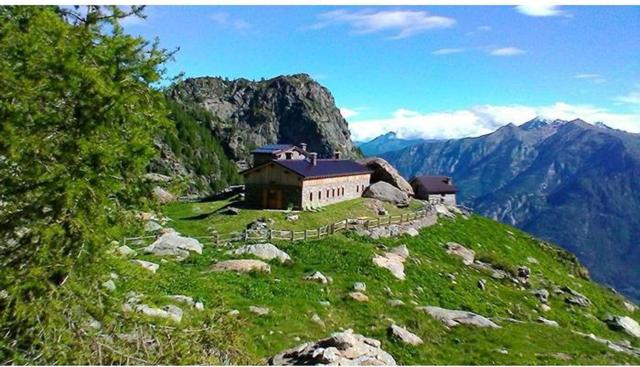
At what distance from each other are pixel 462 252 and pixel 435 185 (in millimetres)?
36871

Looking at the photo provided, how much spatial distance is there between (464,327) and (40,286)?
72.2 feet

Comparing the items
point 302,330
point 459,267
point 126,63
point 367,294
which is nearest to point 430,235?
point 459,267

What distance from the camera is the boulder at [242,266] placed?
30538mm

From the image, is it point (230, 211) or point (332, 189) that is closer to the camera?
point (230, 211)

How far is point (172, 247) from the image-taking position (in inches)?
1336

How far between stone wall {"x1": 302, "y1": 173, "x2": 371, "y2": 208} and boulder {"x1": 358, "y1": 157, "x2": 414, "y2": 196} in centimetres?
243

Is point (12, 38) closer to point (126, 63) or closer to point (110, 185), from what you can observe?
point (126, 63)

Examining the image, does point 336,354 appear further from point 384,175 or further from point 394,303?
point 384,175

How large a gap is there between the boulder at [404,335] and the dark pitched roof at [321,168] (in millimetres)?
33726

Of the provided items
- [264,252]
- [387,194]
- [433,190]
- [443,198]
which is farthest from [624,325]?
[433,190]

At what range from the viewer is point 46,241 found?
10.8 metres

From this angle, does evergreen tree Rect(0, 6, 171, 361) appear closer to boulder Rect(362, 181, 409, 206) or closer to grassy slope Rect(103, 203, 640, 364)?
grassy slope Rect(103, 203, 640, 364)

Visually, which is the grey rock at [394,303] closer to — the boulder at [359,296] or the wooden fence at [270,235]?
the boulder at [359,296]

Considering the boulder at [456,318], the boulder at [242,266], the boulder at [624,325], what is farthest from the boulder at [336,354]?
the boulder at [624,325]
